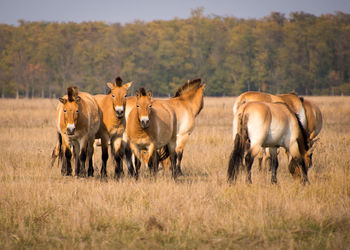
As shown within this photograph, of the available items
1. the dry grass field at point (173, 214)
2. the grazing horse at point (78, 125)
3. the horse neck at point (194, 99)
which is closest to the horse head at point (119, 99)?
the grazing horse at point (78, 125)

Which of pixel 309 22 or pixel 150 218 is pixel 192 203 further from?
pixel 309 22

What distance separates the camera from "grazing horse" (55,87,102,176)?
28.2 feet

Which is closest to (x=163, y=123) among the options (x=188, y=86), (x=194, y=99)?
(x=194, y=99)

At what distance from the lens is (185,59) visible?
258 feet

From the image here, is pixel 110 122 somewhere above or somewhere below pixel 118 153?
above

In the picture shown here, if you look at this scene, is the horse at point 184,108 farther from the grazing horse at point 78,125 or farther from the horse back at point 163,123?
the grazing horse at point 78,125

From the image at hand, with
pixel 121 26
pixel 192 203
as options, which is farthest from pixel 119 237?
pixel 121 26

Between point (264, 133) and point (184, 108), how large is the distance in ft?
13.5

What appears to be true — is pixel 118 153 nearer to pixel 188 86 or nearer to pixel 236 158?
pixel 236 158

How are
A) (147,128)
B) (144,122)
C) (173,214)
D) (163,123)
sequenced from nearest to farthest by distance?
(173,214), (144,122), (147,128), (163,123)

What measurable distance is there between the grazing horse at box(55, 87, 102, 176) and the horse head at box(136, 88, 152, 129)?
108 centimetres

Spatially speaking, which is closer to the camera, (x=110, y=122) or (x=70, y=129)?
(x=70, y=129)

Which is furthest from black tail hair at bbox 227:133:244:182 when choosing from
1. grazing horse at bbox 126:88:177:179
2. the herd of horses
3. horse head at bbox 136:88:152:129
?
horse head at bbox 136:88:152:129

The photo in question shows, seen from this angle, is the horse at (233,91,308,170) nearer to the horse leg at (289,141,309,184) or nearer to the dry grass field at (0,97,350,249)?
the dry grass field at (0,97,350,249)
